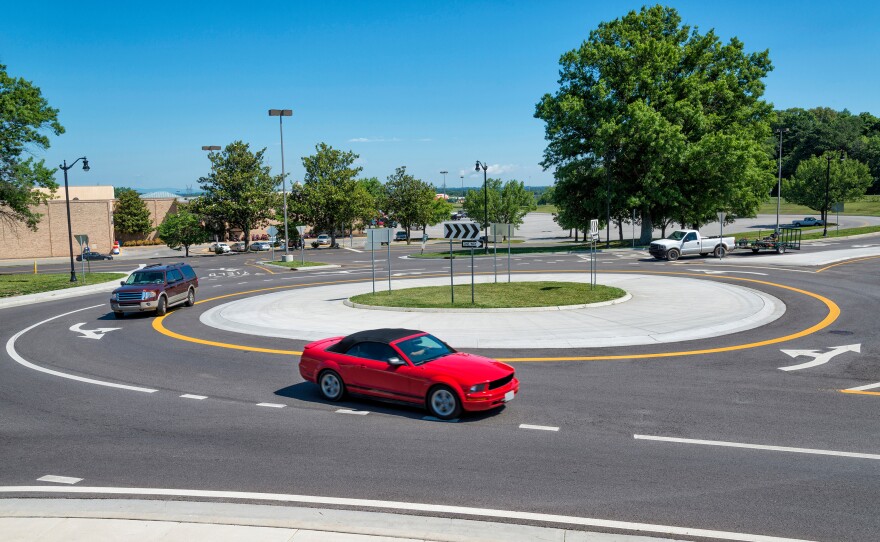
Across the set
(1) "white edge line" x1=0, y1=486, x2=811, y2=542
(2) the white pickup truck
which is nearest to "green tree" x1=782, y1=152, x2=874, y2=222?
(2) the white pickup truck

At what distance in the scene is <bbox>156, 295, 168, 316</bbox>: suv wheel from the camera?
24.8 meters

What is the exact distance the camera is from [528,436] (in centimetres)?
1004

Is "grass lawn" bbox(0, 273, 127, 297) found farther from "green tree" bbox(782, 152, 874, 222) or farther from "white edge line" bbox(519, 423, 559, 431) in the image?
"green tree" bbox(782, 152, 874, 222)

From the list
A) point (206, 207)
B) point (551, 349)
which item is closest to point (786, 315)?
point (551, 349)

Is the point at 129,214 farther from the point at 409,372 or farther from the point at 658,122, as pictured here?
the point at 409,372

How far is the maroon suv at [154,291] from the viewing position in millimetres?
24188

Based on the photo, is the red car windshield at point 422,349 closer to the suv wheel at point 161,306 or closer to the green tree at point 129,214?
the suv wheel at point 161,306

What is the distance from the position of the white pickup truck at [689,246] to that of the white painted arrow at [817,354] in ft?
90.1

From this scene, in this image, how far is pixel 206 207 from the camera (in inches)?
2876

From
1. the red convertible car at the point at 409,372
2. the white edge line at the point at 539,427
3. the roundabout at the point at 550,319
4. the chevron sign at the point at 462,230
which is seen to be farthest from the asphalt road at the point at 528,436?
the chevron sign at the point at 462,230

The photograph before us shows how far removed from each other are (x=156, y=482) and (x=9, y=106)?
39.9 metres

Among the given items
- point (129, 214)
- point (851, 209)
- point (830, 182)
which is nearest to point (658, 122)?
point (830, 182)

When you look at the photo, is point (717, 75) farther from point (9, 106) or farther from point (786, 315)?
point (9, 106)

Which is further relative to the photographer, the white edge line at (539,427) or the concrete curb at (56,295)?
the concrete curb at (56,295)
